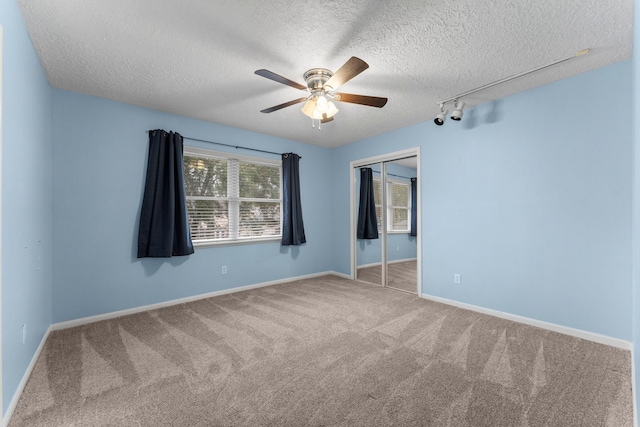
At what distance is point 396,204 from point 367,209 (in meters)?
0.54

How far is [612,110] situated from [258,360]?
3756mm

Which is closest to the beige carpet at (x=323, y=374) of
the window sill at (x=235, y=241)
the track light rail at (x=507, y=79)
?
the window sill at (x=235, y=241)

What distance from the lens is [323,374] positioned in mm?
2016

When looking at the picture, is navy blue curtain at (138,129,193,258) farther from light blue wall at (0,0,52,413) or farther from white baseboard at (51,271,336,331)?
light blue wall at (0,0,52,413)

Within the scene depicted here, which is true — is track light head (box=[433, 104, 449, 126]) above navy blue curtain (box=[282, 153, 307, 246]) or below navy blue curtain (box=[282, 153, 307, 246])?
above

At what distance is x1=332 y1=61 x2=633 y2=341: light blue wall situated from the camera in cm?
244

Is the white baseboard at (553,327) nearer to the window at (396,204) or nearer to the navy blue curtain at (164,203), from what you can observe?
the window at (396,204)

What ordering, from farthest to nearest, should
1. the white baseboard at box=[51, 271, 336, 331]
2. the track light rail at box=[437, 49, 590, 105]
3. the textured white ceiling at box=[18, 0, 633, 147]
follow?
the white baseboard at box=[51, 271, 336, 331], the track light rail at box=[437, 49, 590, 105], the textured white ceiling at box=[18, 0, 633, 147]

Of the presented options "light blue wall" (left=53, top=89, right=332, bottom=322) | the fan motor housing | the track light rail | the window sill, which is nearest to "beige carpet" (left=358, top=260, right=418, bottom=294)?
the window sill

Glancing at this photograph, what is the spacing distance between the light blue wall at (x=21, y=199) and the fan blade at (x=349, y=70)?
196cm

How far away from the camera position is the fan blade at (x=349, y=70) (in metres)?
1.89

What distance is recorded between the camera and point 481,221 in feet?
10.9

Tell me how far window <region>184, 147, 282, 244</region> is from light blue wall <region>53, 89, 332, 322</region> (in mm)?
220

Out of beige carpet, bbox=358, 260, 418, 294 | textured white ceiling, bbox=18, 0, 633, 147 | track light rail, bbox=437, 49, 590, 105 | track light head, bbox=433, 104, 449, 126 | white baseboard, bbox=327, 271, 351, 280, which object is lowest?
white baseboard, bbox=327, 271, 351, 280
